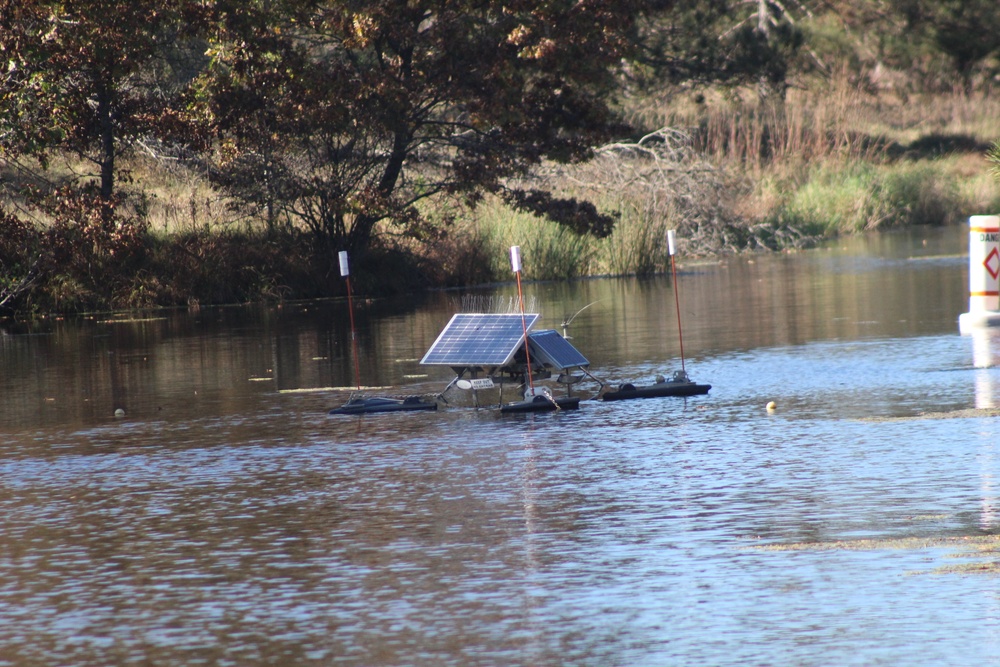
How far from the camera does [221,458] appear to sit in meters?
10.7

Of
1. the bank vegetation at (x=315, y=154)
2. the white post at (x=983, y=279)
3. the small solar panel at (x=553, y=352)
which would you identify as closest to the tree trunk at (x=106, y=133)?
the bank vegetation at (x=315, y=154)

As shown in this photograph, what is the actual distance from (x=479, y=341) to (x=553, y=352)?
626mm

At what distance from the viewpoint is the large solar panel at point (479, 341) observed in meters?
12.6

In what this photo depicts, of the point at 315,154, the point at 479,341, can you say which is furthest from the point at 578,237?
the point at 479,341

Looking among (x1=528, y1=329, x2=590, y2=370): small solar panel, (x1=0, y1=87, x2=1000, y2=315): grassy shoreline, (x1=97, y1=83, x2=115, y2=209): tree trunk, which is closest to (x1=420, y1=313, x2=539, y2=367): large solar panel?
(x1=528, y1=329, x2=590, y2=370): small solar panel

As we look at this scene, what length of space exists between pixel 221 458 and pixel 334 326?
10.5 m

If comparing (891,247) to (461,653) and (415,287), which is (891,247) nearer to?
(415,287)

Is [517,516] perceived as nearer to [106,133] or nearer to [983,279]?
[983,279]

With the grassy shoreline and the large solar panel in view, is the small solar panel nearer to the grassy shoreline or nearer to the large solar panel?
the large solar panel

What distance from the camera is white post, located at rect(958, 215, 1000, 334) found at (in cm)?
1659

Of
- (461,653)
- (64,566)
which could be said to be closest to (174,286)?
(64,566)

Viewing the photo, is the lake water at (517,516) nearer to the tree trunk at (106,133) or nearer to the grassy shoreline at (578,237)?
the grassy shoreline at (578,237)

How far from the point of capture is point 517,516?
8328mm

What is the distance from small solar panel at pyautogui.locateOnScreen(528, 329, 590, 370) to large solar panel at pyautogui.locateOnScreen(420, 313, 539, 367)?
0.14m
